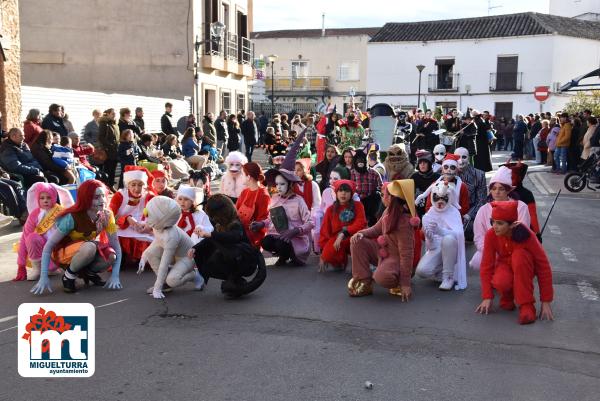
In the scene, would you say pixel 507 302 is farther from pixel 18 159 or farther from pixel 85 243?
pixel 18 159

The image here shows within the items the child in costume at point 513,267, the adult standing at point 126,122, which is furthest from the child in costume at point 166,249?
the adult standing at point 126,122

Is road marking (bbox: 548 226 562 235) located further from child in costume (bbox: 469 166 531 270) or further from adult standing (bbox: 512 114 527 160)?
adult standing (bbox: 512 114 527 160)

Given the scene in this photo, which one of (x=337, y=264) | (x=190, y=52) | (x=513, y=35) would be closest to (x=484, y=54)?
(x=513, y=35)

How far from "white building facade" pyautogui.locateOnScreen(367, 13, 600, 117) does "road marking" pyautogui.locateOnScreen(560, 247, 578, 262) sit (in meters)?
34.1

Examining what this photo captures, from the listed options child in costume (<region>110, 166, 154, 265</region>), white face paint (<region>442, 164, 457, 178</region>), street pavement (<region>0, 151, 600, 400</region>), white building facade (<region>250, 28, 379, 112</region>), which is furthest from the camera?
white building facade (<region>250, 28, 379, 112</region>)

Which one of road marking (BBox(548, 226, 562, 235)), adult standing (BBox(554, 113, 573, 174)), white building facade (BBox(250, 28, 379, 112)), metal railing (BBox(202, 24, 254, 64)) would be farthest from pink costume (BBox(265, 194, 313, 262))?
white building facade (BBox(250, 28, 379, 112))

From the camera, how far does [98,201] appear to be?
6785mm

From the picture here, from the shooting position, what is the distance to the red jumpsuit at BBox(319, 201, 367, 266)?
7.99 metres

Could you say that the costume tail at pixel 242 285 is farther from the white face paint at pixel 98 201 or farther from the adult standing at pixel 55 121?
the adult standing at pixel 55 121

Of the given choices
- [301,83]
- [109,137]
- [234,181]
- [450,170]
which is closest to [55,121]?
[109,137]

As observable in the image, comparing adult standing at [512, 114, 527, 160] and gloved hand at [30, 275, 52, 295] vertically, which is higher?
adult standing at [512, 114, 527, 160]

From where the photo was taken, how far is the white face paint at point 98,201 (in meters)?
6.77

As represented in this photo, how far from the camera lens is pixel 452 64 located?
47.0 metres

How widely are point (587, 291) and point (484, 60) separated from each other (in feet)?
135
